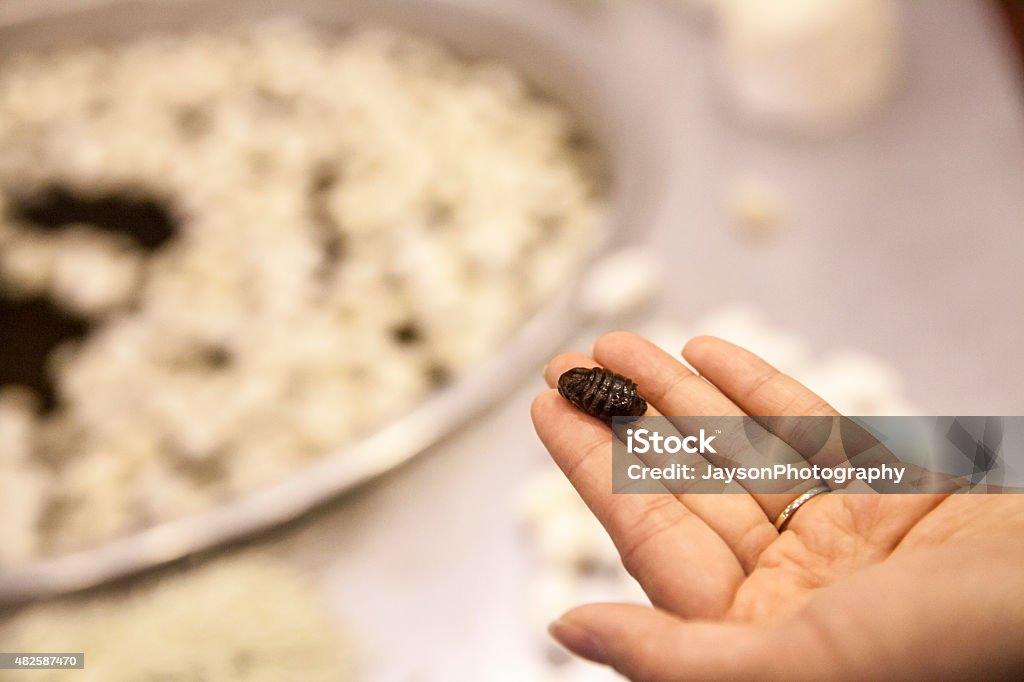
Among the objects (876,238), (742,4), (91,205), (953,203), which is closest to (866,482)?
(876,238)

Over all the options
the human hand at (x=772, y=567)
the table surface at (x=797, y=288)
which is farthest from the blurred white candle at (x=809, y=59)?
the human hand at (x=772, y=567)

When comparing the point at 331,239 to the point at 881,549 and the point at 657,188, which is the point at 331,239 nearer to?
the point at 657,188

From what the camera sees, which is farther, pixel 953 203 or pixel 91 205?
pixel 91 205

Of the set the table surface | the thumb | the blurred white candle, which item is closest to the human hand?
the thumb

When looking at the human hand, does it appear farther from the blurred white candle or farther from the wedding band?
the blurred white candle

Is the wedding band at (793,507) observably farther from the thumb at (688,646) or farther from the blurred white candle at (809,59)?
the blurred white candle at (809,59)
